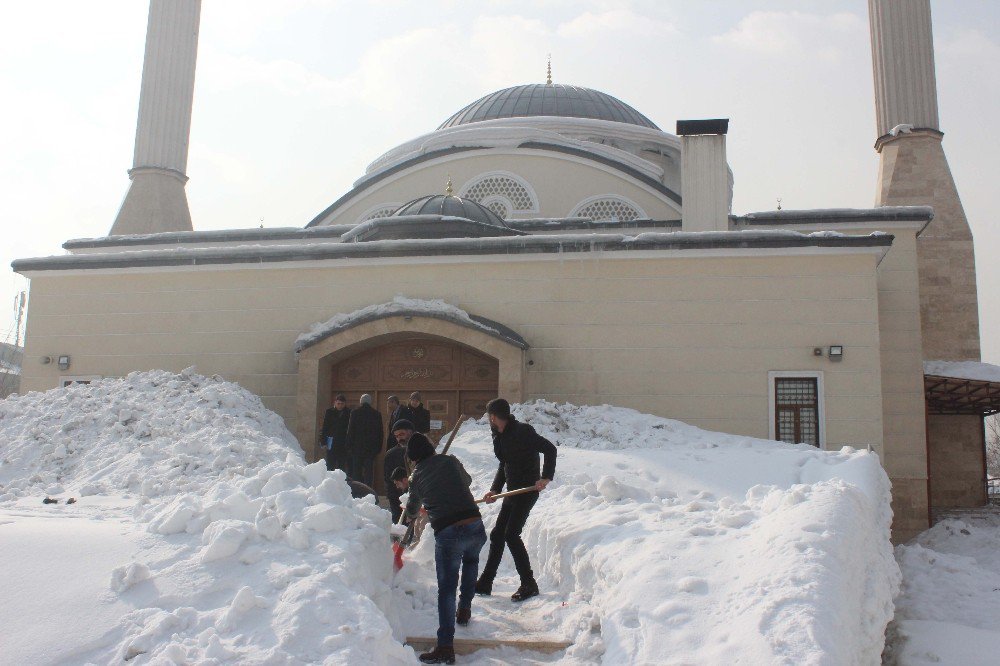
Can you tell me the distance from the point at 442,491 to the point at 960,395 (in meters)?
14.1

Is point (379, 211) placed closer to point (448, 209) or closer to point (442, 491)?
point (448, 209)

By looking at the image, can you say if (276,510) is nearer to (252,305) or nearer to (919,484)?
(252,305)

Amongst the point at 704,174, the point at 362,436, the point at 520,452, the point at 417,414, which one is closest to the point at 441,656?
the point at 520,452

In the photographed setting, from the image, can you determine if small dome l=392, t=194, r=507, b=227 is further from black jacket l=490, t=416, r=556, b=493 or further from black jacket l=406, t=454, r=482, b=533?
black jacket l=406, t=454, r=482, b=533

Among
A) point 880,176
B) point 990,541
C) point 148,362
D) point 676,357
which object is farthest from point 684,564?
point 880,176

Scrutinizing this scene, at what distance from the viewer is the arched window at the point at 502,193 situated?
2059 cm

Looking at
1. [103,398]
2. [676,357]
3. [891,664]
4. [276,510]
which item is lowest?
[891,664]

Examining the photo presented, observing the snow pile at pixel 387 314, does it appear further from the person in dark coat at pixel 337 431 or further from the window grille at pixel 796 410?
the window grille at pixel 796 410

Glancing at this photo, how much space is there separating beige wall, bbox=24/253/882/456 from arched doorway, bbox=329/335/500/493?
643mm

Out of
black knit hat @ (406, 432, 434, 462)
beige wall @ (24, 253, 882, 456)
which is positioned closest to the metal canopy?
beige wall @ (24, 253, 882, 456)

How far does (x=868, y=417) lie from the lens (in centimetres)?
1203

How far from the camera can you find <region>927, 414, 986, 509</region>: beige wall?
1822cm

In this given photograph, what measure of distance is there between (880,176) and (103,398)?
17.7 metres

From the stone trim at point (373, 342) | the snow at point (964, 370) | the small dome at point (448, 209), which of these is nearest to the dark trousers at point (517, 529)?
the stone trim at point (373, 342)
